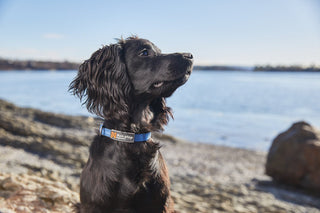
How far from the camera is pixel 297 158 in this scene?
8.40 metres

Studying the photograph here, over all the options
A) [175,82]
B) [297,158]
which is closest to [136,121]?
[175,82]

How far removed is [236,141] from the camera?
635 inches

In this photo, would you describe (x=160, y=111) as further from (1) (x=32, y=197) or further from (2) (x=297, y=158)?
(2) (x=297, y=158)

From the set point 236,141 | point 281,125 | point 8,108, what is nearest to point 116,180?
point 236,141

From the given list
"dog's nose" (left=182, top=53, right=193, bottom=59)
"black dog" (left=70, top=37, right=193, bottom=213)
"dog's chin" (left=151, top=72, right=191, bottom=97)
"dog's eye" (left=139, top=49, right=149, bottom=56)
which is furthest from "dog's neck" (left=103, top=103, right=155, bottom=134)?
"dog's nose" (left=182, top=53, right=193, bottom=59)

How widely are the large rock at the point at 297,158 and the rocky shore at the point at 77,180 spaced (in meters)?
0.32

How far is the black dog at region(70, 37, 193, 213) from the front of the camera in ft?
9.12

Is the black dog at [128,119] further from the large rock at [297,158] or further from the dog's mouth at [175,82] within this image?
the large rock at [297,158]

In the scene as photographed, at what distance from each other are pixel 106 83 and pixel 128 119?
0.48 m

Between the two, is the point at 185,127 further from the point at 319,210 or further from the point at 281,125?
the point at 319,210

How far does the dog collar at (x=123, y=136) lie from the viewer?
286cm

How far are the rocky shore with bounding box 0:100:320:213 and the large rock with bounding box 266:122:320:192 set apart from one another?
0.32 meters

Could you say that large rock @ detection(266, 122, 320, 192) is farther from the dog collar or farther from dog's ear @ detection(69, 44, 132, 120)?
dog's ear @ detection(69, 44, 132, 120)

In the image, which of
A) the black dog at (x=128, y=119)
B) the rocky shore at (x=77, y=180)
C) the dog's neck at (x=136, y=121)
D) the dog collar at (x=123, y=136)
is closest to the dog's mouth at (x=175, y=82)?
the black dog at (x=128, y=119)
